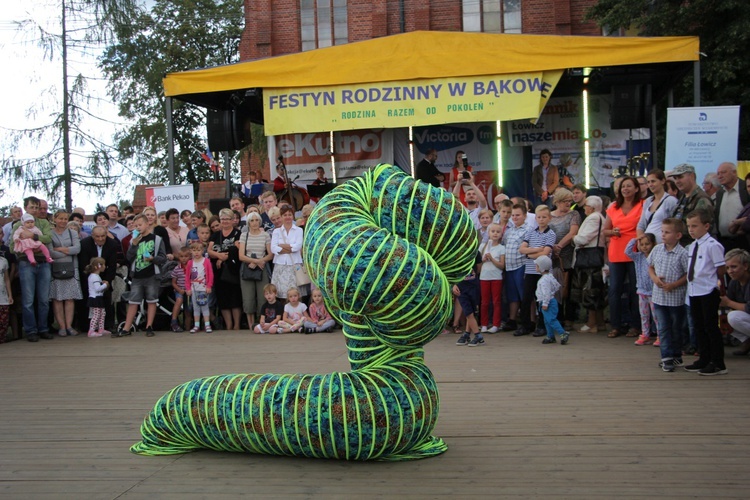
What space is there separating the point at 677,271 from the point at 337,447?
458 cm

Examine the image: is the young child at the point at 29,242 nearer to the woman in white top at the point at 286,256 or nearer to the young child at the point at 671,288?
the woman in white top at the point at 286,256

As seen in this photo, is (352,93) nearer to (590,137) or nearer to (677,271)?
(590,137)

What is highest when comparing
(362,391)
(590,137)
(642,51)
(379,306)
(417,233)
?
(642,51)

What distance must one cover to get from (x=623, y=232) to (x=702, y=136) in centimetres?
246

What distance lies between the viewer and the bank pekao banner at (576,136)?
54.2ft

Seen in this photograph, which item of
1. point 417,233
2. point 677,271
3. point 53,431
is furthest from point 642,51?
point 53,431

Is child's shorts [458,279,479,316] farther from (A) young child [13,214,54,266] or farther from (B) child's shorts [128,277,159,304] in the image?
(A) young child [13,214,54,266]

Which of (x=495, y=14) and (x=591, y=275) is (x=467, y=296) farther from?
(x=495, y=14)

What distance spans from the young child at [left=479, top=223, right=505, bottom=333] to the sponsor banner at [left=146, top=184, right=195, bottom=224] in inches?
225

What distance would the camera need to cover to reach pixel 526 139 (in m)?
16.9

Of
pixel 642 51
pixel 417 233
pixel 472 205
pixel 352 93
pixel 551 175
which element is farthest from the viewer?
pixel 551 175

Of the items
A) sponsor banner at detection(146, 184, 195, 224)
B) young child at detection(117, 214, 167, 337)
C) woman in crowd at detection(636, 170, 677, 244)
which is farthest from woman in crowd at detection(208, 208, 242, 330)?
woman in crowd at detection(636, 170, 677, 244)

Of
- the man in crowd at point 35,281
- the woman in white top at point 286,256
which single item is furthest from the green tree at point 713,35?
the man in crowd at point 35,281

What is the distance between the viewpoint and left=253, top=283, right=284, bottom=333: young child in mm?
11531
